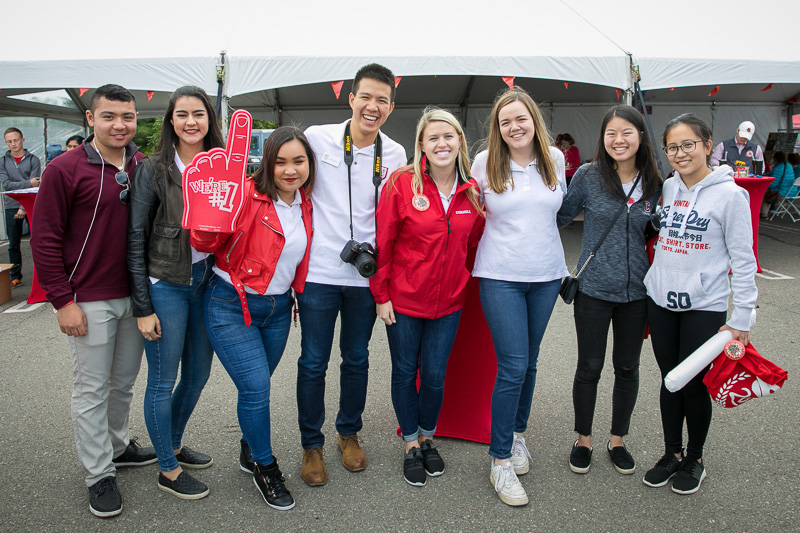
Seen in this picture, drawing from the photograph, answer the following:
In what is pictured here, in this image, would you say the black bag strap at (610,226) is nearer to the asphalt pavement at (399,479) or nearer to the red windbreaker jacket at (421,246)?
the red windbreaker jacket at (421,246)

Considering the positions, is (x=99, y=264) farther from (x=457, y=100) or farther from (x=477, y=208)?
(x=457, y=100)

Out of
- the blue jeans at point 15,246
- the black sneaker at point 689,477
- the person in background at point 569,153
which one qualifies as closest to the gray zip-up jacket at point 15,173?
the blue jeans at point 15,246

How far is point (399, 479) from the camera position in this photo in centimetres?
259

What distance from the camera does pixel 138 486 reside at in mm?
2490

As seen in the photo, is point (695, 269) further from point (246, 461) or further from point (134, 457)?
point (134, 457)

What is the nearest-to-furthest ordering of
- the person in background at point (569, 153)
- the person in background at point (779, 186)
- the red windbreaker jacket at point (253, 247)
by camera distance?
1. the red windbreaker jacket at point (253, 247)
2. the person in background at point (779, 186)
3. the person in background at point (569, 153)

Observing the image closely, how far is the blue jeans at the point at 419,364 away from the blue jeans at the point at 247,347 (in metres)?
0.56

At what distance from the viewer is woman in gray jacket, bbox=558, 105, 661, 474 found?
8.00ft

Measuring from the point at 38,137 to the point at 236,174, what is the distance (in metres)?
12.1

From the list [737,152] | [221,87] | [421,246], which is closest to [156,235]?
[421,246]

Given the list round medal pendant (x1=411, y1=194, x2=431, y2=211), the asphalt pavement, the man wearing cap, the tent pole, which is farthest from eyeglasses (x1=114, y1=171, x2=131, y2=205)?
the man wearing cap

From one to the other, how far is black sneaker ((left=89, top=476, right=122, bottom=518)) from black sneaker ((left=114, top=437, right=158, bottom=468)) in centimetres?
27

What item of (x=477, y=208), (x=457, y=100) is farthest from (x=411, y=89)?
(x=477, y=208)

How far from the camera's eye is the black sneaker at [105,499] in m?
2.27
